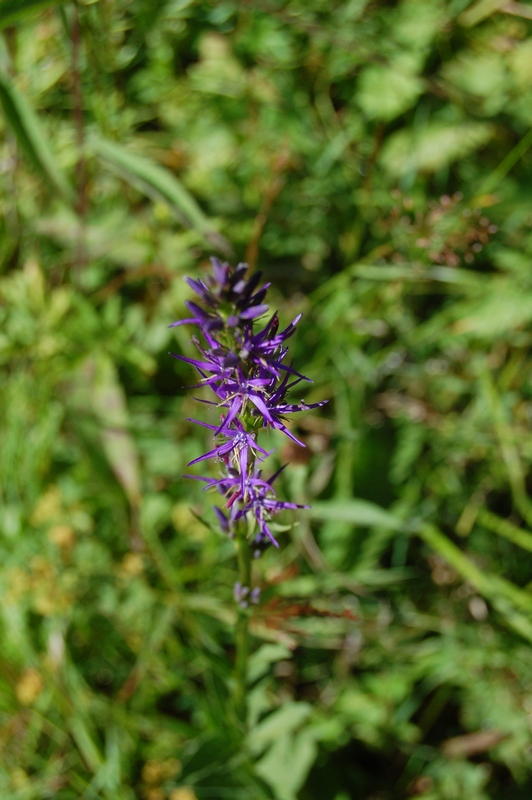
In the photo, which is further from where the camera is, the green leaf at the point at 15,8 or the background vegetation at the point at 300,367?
the background vegetation at the point at 300,367

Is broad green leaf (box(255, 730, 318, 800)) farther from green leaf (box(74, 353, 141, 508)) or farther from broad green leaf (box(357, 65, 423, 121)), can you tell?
broad green leaf (box(357, 65, 423, 121))

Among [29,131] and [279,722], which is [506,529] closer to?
[279,722]

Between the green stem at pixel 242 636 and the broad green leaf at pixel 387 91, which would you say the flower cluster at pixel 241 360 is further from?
the broad green leaf at pixel 387 91

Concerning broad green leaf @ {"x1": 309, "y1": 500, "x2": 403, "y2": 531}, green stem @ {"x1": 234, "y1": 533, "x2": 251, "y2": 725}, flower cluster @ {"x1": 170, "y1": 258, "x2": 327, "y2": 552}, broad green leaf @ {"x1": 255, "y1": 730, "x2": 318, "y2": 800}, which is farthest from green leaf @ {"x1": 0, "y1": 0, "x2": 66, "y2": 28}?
broad green leaf @ {"x1": 255, "y1": 730, "x2": 318, "y2": 800}

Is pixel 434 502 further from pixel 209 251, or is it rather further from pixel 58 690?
pixel 58 690

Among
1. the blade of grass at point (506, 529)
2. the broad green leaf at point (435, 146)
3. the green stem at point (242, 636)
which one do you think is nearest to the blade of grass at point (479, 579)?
the blade of grass at point (506, 529)

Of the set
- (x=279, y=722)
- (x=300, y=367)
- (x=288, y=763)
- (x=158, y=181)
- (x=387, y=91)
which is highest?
(x=158, y=181)

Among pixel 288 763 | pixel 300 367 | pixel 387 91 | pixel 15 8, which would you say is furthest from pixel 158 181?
pixel 288 763
